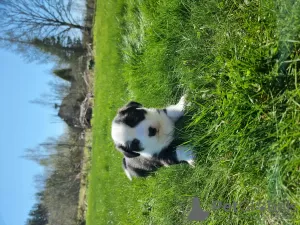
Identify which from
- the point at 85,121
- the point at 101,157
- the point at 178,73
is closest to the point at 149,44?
the point at 178,73

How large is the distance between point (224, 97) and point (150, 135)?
931 millimetres

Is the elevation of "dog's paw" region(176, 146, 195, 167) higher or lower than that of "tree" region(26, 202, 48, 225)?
higher

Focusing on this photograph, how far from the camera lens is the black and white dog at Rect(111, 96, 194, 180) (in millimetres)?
3562

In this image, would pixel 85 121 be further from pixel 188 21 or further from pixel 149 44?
pixel 188 21

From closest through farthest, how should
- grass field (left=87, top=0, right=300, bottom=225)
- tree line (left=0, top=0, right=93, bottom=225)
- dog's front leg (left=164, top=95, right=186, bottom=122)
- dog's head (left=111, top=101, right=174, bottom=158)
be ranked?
grass field (left=87, top=0, right=300, bottom=225) < dog's head (left=111, top=101, right=174, bottom=158) < dog's front leg (left=164, top=95, right=186, bottom=122) < tree line (left=0, top=0, right=93, bottom=225)

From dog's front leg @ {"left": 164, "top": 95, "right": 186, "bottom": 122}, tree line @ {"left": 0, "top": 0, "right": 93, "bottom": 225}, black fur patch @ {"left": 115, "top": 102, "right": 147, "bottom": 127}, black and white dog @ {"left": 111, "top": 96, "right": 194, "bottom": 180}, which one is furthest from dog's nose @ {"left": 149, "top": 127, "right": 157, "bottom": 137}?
tree line @ {"left": 0, "top": 0, "right": 93, "bottom": 225}

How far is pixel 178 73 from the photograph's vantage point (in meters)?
4.19

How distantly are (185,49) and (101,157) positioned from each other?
14.1 feet

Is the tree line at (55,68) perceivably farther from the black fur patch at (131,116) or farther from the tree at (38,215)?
the black fur patch at (131,116)

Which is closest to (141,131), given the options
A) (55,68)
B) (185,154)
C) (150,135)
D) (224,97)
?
(150,135)

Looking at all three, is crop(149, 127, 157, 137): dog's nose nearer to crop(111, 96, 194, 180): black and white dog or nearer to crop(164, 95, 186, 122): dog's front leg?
crop(111, 96, 194, 180): black and white dog

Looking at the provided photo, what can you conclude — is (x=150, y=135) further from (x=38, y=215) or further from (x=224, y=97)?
(x=38, y=215)

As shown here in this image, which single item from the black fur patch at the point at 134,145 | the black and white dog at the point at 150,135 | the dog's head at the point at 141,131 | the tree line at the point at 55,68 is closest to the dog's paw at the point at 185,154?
the black and white dog at the point at 150,135

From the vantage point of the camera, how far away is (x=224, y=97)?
9.89 feet
